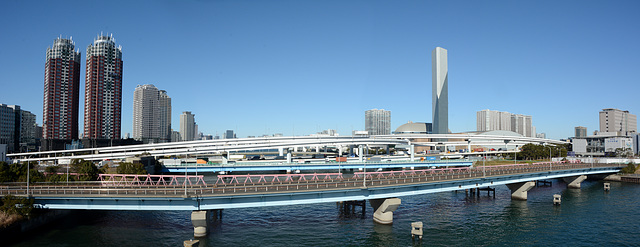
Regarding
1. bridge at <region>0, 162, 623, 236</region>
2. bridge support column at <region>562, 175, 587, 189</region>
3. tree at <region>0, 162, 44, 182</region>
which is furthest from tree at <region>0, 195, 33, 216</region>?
bridge support column at <region>562, 175, 587, 189</region>

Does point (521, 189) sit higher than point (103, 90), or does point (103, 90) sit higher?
point (103, 90)

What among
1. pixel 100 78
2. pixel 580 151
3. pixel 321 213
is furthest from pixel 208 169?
pixel 580 151

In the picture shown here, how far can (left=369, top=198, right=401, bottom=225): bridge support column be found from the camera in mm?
50969

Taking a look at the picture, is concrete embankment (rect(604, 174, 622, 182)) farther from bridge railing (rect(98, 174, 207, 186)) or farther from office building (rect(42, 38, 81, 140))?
office building (rect(42, 38, 81, 140))

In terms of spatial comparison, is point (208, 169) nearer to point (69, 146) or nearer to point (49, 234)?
point (49, 234)

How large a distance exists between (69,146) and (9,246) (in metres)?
140

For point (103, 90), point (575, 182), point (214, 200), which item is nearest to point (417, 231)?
point (214, 200)

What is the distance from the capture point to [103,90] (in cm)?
17262

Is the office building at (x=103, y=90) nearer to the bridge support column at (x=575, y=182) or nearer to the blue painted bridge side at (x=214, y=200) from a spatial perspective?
the blue painted bridge side at (x=214, y=200)

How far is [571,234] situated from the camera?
48250 millimetres

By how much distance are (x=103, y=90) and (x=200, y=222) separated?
512ft

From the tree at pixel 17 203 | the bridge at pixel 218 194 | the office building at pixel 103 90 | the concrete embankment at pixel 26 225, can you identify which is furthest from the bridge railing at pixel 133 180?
the office building at pixel 103 90

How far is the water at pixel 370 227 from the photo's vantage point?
1732 inches

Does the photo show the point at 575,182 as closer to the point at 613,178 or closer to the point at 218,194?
the point at 613,178
